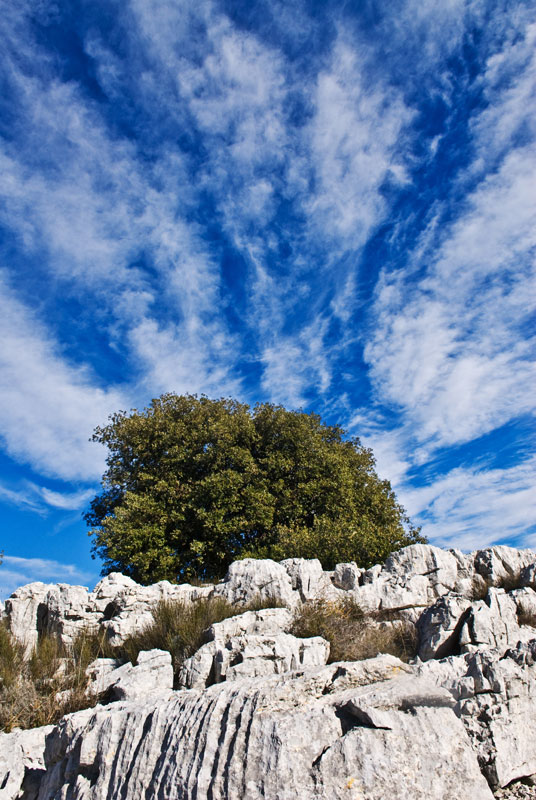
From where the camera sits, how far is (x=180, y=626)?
9102 millimetres

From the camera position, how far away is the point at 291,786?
4348mm

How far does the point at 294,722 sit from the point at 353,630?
5.01m

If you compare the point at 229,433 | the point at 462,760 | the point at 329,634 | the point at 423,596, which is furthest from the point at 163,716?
the point at 229,433

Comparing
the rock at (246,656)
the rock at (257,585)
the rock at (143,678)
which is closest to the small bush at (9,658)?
the rock at (143,678)

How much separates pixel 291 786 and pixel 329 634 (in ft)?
15.3

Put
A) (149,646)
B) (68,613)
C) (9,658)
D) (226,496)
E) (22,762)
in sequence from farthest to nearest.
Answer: (226,496) → (68,613) → (149,646) → (9,658) → (22,762)

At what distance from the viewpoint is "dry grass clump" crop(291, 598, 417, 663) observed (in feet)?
28.0

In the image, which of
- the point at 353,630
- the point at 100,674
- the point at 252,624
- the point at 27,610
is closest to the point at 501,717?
the point at 353,630

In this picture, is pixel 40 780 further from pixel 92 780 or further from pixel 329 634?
pixel 329 634

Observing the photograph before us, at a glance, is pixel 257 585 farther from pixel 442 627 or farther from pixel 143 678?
pixel 143 678

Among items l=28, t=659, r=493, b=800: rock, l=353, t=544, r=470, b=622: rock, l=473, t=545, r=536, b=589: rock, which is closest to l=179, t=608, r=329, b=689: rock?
l=28, t=659, r=493, b=800: rock

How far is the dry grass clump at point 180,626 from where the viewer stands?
8.65 metres

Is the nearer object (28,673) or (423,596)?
(28,673)

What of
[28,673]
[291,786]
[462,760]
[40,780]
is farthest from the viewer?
[28,673]
